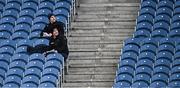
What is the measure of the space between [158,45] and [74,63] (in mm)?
2500

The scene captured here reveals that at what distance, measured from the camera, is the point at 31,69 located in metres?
29.0

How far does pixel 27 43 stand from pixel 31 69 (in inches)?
53.8

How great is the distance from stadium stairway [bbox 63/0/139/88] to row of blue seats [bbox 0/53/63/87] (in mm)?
745

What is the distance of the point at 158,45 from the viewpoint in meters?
29.5

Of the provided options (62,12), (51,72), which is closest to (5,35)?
(62,12)

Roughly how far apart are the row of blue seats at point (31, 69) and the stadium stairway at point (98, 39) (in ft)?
2.44

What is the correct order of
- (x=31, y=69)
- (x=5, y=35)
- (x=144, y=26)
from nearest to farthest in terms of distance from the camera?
(x=31, y=69)
(x=144, y=26)
(x=5, y=35)

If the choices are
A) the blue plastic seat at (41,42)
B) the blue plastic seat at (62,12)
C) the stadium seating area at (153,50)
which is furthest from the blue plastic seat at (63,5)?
the stadium seating area at (153,50)

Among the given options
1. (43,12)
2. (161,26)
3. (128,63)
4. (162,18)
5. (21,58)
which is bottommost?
(128,63)

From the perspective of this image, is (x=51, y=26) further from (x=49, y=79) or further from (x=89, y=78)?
(x=89, y=78)

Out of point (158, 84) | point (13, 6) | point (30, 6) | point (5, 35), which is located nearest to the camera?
point (158, 84)

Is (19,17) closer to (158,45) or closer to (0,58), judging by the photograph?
(0,58)

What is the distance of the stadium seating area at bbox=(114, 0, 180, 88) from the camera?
28.4 metres

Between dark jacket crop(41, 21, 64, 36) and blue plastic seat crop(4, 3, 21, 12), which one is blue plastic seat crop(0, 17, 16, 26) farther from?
dark jacket crop(41, 21, 64, 36)
